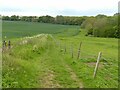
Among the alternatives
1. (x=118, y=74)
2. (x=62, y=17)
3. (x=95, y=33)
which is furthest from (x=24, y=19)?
(x=118, y=74)

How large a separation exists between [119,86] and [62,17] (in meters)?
185

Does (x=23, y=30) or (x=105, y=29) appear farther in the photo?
(x=105, y=29)

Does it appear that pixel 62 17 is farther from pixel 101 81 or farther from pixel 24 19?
pixel 101 81

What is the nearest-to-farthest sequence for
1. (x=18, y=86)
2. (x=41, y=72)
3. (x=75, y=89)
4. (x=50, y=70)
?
(x=18, y=86), (x=75, y=89), (x=41, y=72), (x=50, y=70)

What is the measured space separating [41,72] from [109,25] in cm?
9175

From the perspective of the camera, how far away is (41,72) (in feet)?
53.5

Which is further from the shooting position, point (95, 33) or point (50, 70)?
point (95, 33)

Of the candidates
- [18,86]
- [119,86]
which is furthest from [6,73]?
[119,86]

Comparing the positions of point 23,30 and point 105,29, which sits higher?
point 105,29

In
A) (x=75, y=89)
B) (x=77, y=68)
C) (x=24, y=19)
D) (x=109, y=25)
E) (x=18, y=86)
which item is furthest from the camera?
(x=24, y=19)

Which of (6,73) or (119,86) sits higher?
(6,73)

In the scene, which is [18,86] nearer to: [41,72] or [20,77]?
[20,77]

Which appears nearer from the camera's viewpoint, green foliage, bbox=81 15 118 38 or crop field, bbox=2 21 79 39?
crop field, bbox=2 21 79 39

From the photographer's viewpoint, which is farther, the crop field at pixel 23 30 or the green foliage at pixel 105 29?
the green foliage at pixel 105 29
